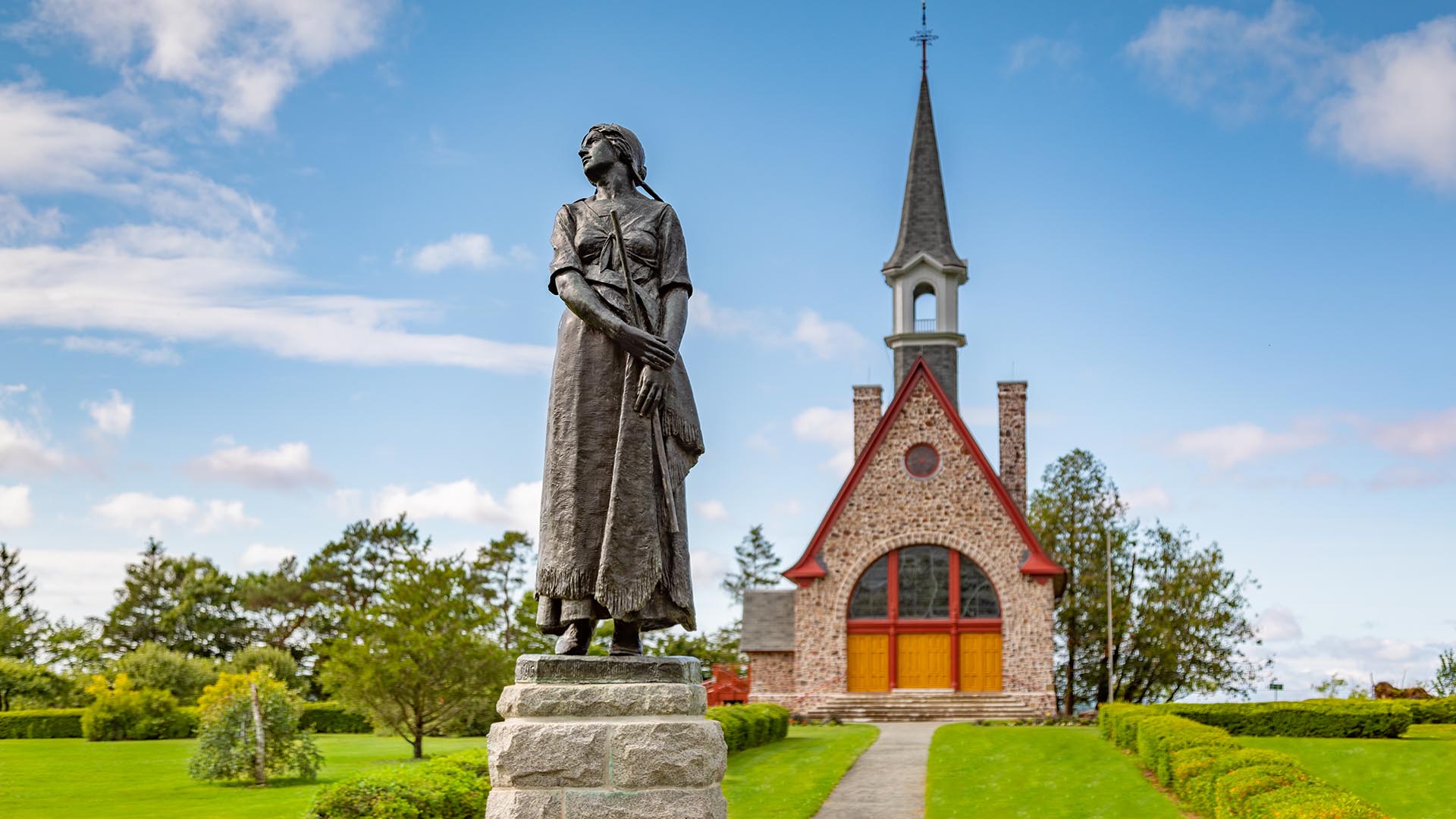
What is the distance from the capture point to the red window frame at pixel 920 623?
33.6 m

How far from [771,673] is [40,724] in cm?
1888

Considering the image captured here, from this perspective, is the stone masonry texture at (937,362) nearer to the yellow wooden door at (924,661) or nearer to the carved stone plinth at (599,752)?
the yellow wooden door at (924,661)

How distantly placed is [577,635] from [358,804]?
529cm

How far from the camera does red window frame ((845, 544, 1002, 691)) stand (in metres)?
33.6

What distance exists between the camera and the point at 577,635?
22.1ft

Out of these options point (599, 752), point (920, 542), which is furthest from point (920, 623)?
point (599, 752)

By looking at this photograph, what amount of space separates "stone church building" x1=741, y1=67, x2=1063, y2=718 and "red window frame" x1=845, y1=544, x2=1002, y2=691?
29 mm

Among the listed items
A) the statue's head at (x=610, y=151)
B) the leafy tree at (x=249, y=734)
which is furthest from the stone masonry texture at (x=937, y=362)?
the statue's head at (x=610, y=151)

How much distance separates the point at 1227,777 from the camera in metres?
13.3

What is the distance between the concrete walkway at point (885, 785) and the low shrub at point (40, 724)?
20651 mm

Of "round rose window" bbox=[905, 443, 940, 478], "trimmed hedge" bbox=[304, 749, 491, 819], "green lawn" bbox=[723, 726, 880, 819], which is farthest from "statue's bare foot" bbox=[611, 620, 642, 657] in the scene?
"round rose window" bbox=[905, 443, 940, 478]

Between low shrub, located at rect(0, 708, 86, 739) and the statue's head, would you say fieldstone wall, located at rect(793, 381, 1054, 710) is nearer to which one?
low shrub, located at rect(0, 708, 86, 739)

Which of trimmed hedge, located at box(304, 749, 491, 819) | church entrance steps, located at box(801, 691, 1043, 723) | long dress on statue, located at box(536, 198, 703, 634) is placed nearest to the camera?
long dress on statue, located at box(536, 198, 703, 634)

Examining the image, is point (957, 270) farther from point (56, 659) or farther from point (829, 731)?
point (56, 659)
